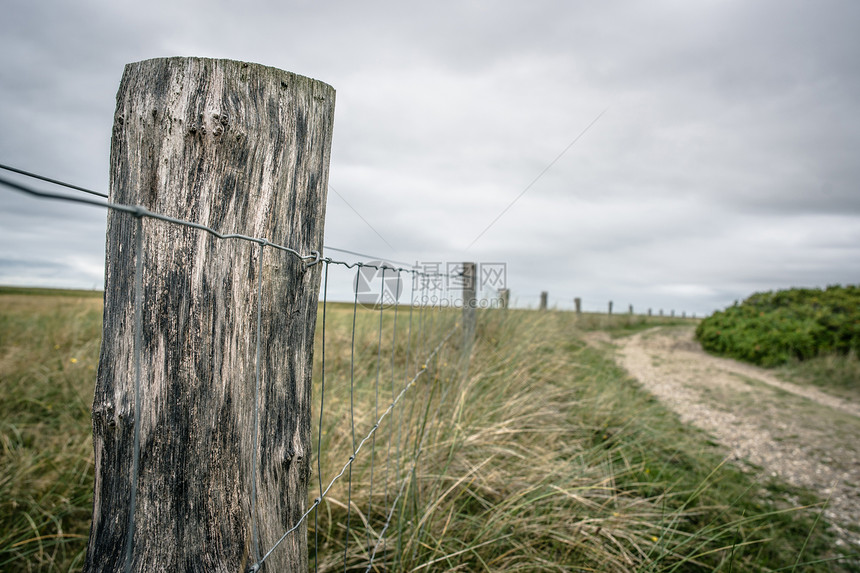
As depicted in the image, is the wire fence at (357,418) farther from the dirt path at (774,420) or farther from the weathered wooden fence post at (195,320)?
the dirt path at (774,420)

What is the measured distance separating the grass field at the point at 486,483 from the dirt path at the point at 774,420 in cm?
34

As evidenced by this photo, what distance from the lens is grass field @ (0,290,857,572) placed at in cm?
217

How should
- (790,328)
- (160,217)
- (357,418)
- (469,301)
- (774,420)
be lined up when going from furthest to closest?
(790,328)
(774,420)
(469,301)
(357,418)
(160,217)

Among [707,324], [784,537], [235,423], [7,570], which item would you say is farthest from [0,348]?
[707,324]

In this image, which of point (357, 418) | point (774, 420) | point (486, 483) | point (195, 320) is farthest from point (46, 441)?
point (774, 420)

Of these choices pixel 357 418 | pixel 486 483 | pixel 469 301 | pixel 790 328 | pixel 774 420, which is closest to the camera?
pixel 486 483

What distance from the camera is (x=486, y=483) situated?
8.76ft

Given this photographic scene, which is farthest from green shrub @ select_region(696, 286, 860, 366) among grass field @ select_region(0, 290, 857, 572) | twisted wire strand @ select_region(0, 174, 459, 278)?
twisted wire strand @ select_region(0, 174, 459, 278)

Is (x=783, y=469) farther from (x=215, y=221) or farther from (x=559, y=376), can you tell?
(x=215, y=221)

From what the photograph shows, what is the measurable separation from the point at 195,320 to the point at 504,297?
624cm

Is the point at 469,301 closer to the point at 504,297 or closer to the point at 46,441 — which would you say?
the point at 504,297

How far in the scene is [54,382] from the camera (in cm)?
437

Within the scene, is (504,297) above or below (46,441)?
above

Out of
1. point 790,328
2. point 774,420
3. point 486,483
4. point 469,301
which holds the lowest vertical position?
point 774,420
